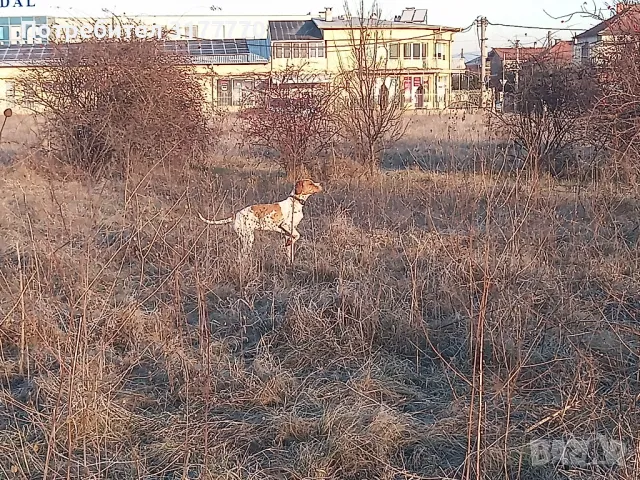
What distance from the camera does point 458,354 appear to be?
4211mm

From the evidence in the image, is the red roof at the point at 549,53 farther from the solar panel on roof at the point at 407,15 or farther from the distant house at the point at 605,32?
the solar panel on roof at the point at 407,15

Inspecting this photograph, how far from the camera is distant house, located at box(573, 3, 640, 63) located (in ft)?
24.2

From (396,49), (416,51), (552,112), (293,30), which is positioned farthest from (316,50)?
(552,112)

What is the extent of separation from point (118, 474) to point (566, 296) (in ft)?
9.96

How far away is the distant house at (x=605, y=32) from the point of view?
24.2 feet

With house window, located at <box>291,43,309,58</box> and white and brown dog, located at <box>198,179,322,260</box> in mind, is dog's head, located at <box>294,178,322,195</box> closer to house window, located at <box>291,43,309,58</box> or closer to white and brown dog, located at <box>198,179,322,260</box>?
white and brown dog, located at <box>198,179,322,260</box>

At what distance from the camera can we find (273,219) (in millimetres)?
6395

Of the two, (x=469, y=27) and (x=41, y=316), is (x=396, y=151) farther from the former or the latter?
(x=41, y=316)

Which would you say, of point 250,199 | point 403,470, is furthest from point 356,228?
point 403,470

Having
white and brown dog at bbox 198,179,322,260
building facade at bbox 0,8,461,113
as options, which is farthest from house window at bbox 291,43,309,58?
white and brown dog at bbox 198,179,322,260

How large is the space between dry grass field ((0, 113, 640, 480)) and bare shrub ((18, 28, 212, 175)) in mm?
4120

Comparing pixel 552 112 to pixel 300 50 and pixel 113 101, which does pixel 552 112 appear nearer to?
pixel 113 101

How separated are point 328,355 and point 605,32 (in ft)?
22.1

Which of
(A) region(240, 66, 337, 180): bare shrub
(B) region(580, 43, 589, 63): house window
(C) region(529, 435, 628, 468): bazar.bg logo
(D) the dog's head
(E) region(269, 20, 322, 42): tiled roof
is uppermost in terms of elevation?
(E) region(269, 20, 322, 42): tiled roof
